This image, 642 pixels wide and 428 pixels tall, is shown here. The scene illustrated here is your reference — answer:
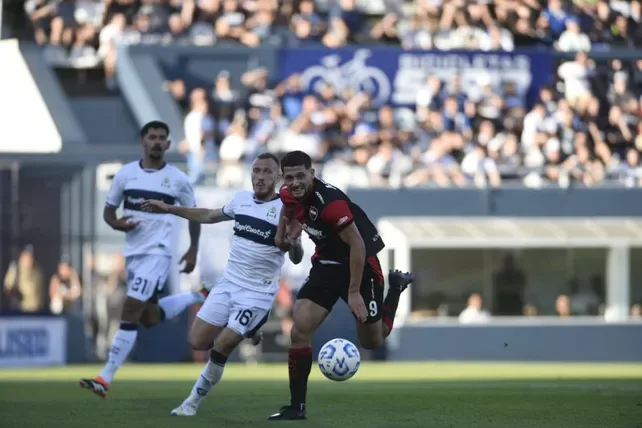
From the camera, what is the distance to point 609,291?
2602 cm

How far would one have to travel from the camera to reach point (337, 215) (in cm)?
951

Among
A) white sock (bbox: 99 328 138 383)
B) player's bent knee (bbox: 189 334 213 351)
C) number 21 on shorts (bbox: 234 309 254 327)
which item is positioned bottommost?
white sock (bbox: 99 328 138 383)

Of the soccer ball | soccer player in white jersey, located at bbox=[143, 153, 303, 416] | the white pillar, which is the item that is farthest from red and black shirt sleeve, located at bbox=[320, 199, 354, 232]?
the white pillar

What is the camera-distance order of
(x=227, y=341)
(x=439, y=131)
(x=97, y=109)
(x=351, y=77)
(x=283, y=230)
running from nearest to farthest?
(x=283, y=230) → (x=227, y=341) → (x=439, y=131) → (x=97, y=109) → (x=351, y=77)

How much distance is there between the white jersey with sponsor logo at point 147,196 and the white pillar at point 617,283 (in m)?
14.9

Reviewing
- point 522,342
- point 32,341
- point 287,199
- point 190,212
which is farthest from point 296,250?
point 522,342

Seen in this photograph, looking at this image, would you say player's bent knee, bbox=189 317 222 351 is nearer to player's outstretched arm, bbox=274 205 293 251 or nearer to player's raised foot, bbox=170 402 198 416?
player's raised foot, bbox=170 402 198 416

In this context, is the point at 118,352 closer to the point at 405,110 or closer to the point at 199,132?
the point at 199,132

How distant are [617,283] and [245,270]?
661 inches

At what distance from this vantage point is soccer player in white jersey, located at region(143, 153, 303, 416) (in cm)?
1034

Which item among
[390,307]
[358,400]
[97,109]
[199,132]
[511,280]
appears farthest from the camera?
[97,109]

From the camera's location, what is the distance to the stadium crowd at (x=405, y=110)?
82.1 ft

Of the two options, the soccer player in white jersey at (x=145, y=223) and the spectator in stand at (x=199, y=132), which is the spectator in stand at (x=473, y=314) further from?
the soccer player in white jersey at (x=145, y=223)

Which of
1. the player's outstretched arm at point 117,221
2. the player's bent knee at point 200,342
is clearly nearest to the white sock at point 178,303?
the player's outstretched arm at point 117,221
